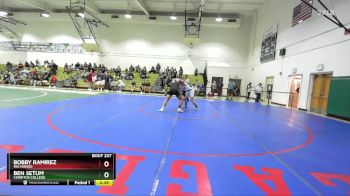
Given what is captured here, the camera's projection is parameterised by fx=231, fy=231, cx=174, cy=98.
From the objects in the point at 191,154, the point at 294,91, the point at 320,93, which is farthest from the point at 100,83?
the point at 191,154

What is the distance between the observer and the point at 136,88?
23.8m

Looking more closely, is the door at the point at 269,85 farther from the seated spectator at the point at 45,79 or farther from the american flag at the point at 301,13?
the seated spectator at the point at 45,79

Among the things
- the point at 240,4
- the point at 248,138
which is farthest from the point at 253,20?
the point at 248,138

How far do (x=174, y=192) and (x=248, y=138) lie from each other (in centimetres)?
342

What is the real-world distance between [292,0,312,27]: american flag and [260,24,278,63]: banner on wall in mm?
3382

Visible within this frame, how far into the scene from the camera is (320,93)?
13102 millimetres

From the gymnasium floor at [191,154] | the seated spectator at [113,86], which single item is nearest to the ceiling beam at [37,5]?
the seated spectator at [113,86]

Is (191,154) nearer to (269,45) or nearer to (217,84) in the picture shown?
(269,45)

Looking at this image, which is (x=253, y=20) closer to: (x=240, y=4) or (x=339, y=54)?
(x=240, y=4)

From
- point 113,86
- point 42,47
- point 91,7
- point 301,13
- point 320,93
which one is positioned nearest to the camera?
point 320,93

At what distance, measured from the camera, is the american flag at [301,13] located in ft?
45.3

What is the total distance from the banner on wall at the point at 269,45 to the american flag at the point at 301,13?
338cm
